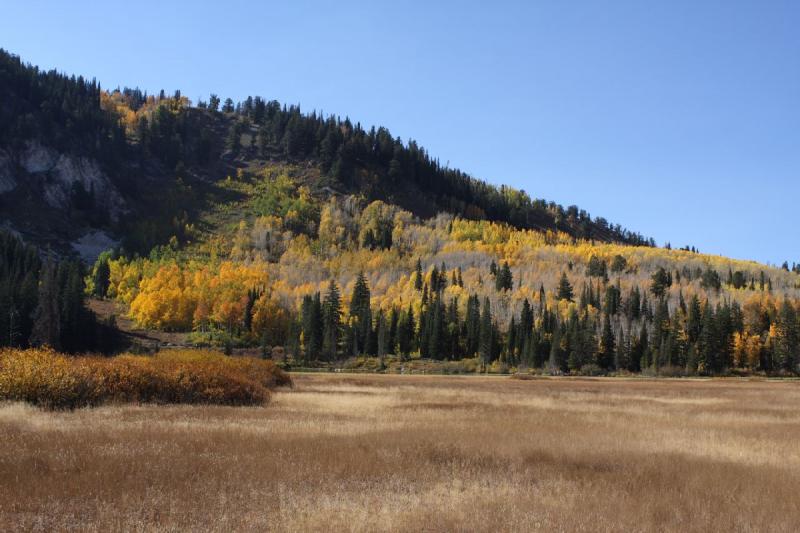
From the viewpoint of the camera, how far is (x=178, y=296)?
157 meters

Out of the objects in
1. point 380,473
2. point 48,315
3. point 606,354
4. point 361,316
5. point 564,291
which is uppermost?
point 564,291

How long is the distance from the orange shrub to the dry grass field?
220 cm

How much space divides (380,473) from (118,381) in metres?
20.5

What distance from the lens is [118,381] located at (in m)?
33.1

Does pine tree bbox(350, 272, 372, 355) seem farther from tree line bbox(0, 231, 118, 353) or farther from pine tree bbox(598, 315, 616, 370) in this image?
tree line bbox(0, 231, 118, 353)

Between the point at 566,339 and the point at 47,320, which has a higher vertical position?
the point at 47,320

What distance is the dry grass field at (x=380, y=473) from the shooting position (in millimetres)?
13414

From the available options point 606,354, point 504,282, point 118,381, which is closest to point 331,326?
point 606,354

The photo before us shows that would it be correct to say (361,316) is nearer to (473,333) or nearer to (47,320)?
(473,333)

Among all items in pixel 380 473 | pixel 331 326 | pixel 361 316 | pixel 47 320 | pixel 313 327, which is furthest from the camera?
pixel 361 316

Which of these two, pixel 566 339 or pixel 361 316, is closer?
pixel 566 339

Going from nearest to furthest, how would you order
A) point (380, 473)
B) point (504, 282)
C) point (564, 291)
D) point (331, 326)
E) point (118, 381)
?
1. point (380, 473)
2. point (118, 381)
3. point (331, 326)
4. point (564, 291)
5. point (504, 282)

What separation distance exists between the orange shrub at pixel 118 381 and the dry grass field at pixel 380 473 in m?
2.20

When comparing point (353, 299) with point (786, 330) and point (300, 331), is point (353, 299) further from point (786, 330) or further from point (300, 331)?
point (786, 330)
